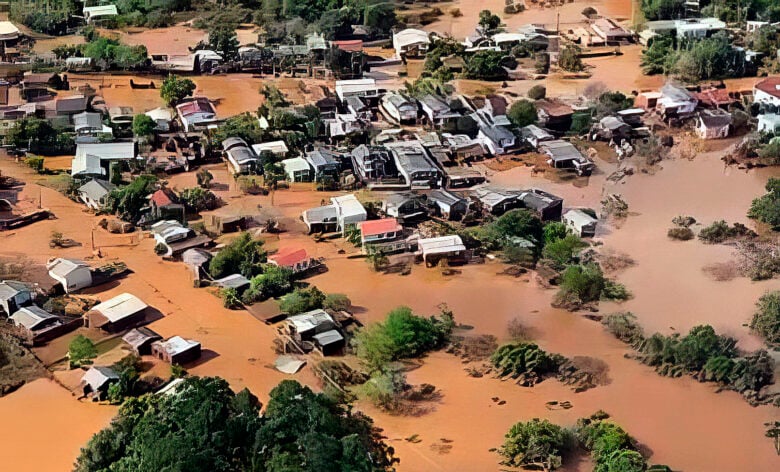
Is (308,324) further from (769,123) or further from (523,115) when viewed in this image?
(769,123)

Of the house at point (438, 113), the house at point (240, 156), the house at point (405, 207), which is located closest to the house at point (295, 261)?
the house at point (405, 207)

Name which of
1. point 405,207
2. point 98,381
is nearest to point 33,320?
point 98,381

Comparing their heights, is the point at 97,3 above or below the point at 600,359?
above

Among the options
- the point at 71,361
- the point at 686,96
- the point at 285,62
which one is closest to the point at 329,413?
the point at 71,361

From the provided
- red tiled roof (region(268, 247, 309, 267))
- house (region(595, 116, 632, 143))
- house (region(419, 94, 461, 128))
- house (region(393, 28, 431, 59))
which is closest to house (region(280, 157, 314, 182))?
red tiled roof (region(268, 247, 309, 267))

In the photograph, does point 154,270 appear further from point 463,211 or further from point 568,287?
point 568,287
